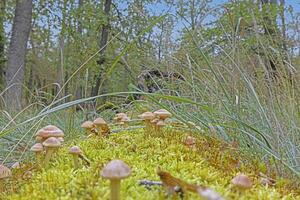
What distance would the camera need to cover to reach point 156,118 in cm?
146

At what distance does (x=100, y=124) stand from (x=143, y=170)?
0.56 m

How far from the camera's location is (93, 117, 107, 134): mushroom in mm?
1478

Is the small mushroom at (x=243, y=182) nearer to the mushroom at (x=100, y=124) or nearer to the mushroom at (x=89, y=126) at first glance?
the mushroom at (x=100, y=124)

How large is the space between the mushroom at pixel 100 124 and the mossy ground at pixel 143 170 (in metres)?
0.07

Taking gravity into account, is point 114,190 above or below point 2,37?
below

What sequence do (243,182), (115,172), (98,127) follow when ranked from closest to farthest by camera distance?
(115,172)
(243,182)
(98,127)

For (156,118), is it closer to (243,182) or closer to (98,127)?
(98,127)

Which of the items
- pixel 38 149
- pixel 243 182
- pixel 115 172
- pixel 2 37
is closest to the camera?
pixel 115 172

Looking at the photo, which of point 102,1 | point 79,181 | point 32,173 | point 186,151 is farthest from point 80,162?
point 102,1

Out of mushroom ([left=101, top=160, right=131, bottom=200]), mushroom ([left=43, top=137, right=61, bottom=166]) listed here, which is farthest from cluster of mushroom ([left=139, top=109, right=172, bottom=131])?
mushroom ([left=101, top=160, right=131, bottom=200])

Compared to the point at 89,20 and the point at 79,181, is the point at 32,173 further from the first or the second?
the point at 89,20

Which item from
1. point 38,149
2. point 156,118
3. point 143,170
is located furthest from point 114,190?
point 156,118

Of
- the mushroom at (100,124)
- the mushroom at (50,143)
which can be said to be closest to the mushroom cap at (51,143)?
the mushroom at (50,143)

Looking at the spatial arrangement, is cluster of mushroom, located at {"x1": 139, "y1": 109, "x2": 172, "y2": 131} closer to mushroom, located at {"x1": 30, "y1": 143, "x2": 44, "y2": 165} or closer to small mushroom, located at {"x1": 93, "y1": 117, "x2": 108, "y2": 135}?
small mushroom, located at {"x1": 93, "y1": 117, "x2": 108, "y2": 135}
